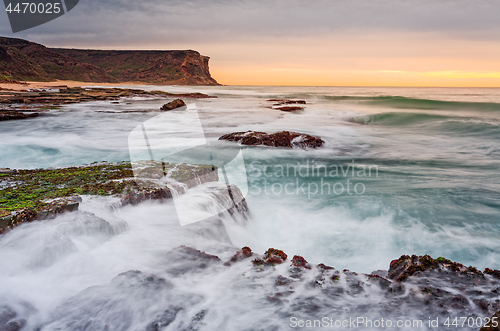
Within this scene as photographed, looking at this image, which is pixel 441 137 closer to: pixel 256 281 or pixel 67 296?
pixel 256 281

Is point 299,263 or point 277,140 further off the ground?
point 277,140

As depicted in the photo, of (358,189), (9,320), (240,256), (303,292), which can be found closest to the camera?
(9,320)

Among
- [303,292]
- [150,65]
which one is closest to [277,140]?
[303,292]

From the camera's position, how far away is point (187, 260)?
9.72ft

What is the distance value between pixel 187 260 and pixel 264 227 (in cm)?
199

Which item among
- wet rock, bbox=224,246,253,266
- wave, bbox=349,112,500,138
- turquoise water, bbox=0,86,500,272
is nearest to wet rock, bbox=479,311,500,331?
wet rock, bbox=224,246,253,266

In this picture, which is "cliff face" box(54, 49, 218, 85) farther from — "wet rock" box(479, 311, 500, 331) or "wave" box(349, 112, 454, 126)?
"wet rock" box(479, 311, 500, 331)

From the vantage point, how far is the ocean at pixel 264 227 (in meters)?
2.40

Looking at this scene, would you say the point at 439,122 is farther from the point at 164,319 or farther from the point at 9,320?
the point at 9,320

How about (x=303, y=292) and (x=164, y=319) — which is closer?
(x=164, y=319)

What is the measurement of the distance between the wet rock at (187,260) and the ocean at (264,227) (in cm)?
10

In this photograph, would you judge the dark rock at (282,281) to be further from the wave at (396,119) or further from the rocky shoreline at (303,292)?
the wave at (396,119)

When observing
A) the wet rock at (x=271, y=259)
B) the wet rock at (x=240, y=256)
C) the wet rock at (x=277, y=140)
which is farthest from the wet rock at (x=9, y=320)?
the wet rock at (x=277, y=140)

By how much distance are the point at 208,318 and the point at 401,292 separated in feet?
5.42
